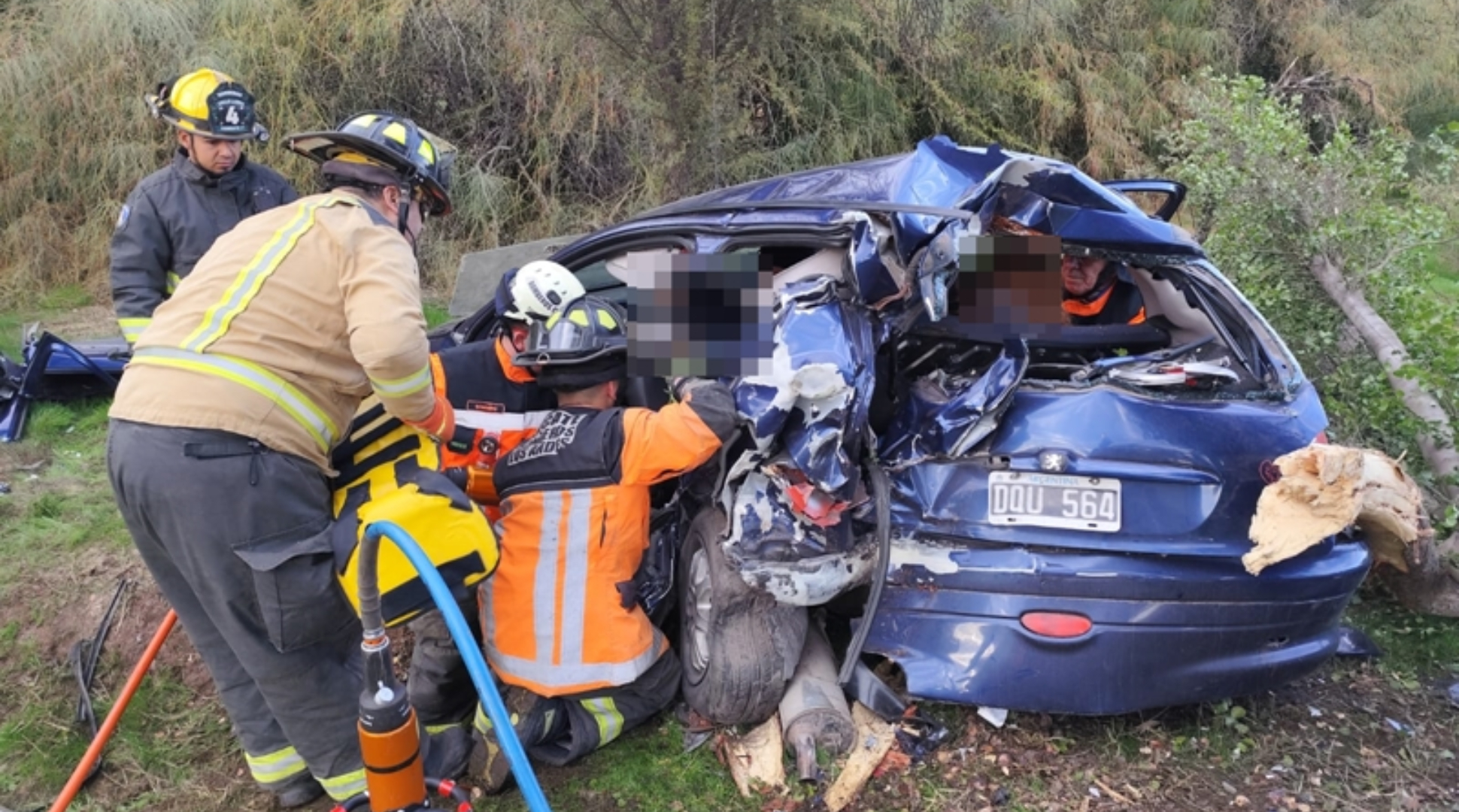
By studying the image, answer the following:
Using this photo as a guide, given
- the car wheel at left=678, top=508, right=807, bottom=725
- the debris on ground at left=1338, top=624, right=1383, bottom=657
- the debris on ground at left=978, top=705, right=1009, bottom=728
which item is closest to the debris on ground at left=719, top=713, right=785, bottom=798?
the car wheel at left=678, top=508, right=807, bottom=725

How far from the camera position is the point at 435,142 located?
299 cm

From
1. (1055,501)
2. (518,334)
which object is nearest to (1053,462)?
(1055,501)

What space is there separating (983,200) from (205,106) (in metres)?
3.00

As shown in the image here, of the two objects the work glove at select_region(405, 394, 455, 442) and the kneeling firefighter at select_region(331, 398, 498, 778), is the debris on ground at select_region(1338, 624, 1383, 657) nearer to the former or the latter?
the kneeling firefighter at select_region(331, 398, 498, 778)

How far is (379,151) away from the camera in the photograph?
2752mm

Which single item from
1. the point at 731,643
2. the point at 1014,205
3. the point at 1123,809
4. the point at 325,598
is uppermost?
the point at 1014,205

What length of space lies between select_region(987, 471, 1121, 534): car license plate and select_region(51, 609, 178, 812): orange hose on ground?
7.59 ft

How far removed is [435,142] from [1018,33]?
7.07m

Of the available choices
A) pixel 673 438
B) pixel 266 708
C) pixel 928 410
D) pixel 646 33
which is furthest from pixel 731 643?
pixel 646 33

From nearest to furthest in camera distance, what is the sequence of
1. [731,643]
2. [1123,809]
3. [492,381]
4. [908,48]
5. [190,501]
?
[190,501], [1123,809], [731,643], [492,381], [908,48]

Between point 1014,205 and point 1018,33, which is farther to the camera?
point 1018,33

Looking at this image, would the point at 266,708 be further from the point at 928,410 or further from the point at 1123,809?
the point at 1123,809

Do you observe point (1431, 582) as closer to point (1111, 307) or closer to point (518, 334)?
point (1111, 307)

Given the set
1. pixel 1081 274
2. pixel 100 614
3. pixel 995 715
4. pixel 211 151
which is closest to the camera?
pixel 995 715
